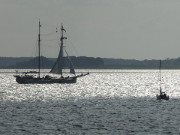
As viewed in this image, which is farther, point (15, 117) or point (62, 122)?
point (15, 117)

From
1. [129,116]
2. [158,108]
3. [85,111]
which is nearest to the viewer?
[129,116]

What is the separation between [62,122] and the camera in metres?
82.1

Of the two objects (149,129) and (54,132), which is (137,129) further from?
(54,132)

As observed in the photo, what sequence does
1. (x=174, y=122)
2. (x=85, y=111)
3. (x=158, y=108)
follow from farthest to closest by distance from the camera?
(x=158, y=108)
(x=85, y=111)
(x=174, y=122)

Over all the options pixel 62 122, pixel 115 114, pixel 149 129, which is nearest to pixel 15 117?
Result: pixel 62 122

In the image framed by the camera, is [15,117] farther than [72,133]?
Yes

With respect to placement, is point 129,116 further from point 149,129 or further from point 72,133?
point 72,133

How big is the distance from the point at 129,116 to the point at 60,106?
2148 centimetres

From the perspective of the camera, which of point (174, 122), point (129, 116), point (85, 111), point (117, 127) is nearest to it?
point (117, 127)

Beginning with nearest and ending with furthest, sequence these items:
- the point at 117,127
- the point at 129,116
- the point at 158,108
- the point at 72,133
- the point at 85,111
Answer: the point at 72,133 < the point at 117,127 < the point at 129,116 < the point at 85,111 < the point at 158,108

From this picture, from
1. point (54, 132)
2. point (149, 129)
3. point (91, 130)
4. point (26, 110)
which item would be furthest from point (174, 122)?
point (26, 110)

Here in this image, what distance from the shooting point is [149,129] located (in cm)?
7531

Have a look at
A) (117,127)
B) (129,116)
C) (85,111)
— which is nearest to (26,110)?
(85,111)

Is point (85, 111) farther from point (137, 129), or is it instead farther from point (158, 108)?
point (137, 129)
